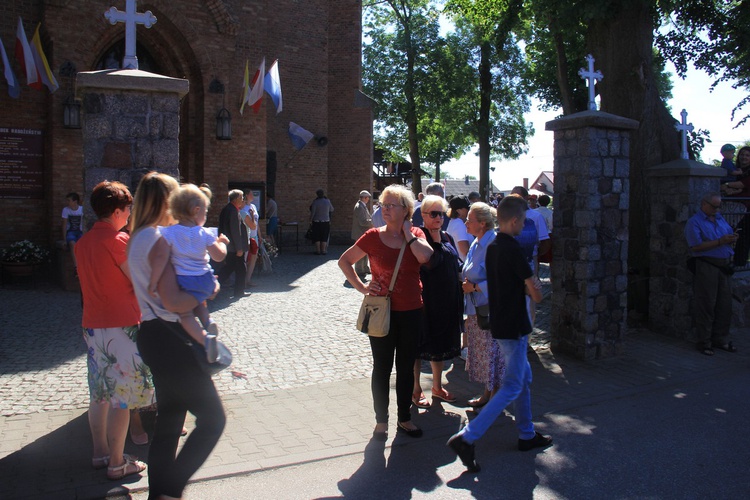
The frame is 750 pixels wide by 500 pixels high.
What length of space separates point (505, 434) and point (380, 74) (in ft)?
97.7

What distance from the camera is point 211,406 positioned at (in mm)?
3369

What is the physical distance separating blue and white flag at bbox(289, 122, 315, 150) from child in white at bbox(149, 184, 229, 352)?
1625 cm

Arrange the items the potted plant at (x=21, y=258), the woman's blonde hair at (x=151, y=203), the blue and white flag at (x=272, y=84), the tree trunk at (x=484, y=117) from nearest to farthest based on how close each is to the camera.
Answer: the woman's blonde hair at (x=151, y=203) < the potted plant at (x=21, y=258) < the blue and white flag at (x=272, y=84) < the tree trunk at (x=484, y=117)

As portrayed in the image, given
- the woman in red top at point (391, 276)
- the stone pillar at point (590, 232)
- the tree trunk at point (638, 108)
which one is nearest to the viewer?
the woman in red top at point (391, 276)

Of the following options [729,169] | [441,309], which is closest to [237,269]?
[441,309]

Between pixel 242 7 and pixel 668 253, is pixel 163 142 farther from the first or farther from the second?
pixel 242 7

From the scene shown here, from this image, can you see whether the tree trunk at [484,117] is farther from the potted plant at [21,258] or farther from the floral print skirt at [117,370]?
the floral print skirt at [117,370]

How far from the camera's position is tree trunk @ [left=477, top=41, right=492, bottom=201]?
92.0 feet

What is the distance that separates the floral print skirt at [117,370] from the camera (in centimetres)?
404

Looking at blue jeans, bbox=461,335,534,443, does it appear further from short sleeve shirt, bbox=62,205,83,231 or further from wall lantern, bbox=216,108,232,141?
wall lantern, bbox=216,108,232,141

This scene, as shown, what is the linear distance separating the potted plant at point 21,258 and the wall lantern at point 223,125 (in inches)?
196

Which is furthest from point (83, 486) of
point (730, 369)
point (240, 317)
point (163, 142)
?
point (730, 369)

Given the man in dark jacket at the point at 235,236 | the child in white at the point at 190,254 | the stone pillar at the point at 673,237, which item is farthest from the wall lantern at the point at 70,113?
the stone pillar at the point at 673,237

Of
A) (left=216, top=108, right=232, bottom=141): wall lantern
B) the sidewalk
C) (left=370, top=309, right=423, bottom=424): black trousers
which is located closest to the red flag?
(left=216, top=108, right=232, bottom=141): wall lantern
